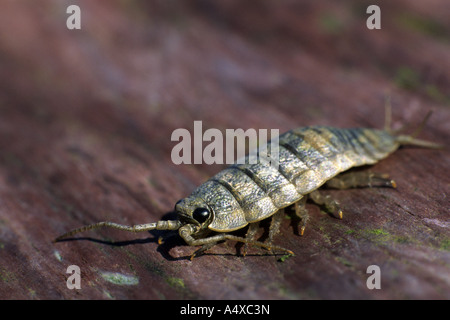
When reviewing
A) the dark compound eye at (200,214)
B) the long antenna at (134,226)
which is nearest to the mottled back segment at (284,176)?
the dark compound eye at (200,214)

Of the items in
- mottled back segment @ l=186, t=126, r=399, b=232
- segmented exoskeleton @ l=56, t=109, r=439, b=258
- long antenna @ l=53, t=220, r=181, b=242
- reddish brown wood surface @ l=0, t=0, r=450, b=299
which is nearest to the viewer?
reddish brown wood surface @ l=0, t=0, r=450, b=299

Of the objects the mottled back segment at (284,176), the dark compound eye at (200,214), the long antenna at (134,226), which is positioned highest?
the mottled back segment at (284,176)

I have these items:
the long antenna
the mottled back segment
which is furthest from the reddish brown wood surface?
the mottled back segment

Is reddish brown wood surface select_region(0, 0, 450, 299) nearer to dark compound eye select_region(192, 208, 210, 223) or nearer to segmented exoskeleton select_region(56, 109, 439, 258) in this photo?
segmented exoskeleton select_region(56, 109, 439, 258)

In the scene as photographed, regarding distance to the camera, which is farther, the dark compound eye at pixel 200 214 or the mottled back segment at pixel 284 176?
the mottled back segment at pixel 284 176

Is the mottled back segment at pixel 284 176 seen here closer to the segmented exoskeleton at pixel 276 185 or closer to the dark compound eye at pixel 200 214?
the segmented exoskeleton at pixel 276 185

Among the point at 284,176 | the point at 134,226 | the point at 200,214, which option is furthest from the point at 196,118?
the point at 134,226

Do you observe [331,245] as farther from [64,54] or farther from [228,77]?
[64,54]

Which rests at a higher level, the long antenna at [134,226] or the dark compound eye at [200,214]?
the dark compound eye at [200,214]
